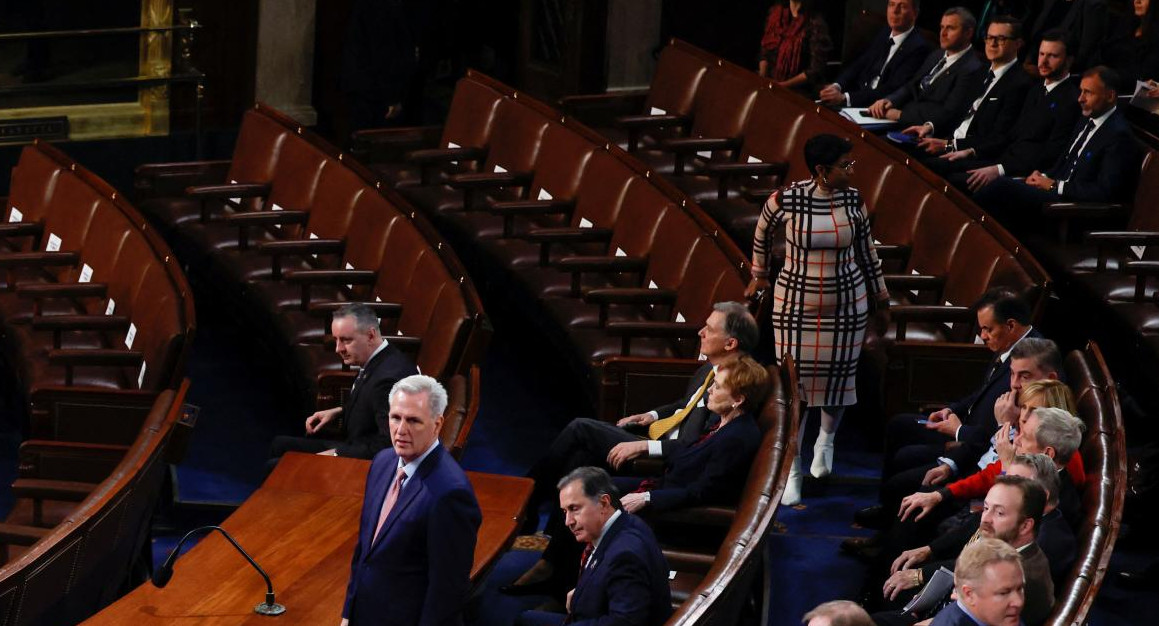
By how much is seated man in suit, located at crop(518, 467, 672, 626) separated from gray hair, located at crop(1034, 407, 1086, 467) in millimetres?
832

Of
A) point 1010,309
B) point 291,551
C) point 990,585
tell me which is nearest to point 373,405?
point 291,551

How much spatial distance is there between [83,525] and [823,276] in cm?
194

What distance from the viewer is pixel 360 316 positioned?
4.36m

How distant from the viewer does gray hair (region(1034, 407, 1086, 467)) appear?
370 centimetres

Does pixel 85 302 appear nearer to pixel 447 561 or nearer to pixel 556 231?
pixel 556 231

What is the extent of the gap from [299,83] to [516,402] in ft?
9.21

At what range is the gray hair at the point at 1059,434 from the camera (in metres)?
3.70

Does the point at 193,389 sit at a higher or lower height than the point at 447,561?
lower

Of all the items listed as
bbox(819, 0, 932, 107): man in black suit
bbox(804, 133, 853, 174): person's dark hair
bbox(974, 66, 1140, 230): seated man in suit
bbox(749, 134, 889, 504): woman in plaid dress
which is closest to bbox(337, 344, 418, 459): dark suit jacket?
bbox(749, 134, 889, 504): woman in plaid dress

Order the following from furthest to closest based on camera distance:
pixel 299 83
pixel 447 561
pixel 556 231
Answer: pixel 299 83, pixel 556 231, pixel 447 561

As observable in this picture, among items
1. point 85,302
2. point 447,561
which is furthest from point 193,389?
point 447,561

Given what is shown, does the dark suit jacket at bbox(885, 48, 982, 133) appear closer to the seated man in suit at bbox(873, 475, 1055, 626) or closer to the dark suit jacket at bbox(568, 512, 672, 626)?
the seated man in suit at bbox(873, 475, 1055, 626)

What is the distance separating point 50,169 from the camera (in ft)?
19.5

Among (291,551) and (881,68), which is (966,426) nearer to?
(291,551)
